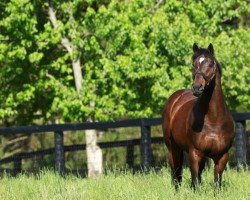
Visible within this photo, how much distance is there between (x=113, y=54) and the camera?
2339 cm

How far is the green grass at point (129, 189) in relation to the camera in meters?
9.16

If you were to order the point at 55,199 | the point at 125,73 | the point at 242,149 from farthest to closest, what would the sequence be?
1. the point at 125,73
2. the point at 242,149
3. the point at 55,199

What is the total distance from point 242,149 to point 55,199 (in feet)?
20.6

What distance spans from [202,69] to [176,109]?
2.05m

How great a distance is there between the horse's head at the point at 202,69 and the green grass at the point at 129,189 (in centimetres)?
127

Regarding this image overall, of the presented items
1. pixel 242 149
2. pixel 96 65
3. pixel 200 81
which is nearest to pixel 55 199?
pixel 200 81

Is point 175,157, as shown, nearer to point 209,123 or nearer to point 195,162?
point 195,162

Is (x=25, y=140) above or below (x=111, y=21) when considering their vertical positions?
below

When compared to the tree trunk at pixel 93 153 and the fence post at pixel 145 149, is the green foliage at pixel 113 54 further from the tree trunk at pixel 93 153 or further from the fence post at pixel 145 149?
the fence post at pixel 145 149

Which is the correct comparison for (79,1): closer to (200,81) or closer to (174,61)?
(174,61)

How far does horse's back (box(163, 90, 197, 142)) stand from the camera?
11422mm

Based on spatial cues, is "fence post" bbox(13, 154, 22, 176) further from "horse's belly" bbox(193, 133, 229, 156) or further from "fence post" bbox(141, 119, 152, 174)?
"horse's belly" bbox(193, 133, 229, 156)

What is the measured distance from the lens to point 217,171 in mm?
10297

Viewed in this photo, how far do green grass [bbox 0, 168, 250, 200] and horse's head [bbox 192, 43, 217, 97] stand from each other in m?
1.27
